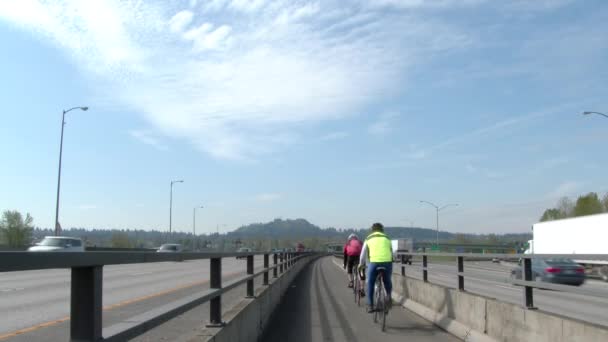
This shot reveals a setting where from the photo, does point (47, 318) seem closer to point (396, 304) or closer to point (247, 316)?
point (247, 316)

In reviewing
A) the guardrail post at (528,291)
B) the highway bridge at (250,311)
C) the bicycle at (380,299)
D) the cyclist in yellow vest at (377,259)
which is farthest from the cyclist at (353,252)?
the guardrail post at (528,291)

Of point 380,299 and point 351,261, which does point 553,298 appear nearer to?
point 380,299

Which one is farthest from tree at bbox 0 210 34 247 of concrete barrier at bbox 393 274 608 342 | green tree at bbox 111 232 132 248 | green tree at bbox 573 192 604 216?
green tree at bbox 573 192 604 216

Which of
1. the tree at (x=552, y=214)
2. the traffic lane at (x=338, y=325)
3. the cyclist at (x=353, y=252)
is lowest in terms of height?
the traffic lane at (x=338, y=325)

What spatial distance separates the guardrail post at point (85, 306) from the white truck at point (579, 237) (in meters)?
32.8

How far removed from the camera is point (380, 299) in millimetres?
11820

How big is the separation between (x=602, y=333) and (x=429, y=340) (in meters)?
4.50

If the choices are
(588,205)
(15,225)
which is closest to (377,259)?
(15,225)

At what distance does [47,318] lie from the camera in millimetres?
10117

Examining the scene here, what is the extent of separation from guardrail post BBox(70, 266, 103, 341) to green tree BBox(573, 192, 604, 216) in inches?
4596

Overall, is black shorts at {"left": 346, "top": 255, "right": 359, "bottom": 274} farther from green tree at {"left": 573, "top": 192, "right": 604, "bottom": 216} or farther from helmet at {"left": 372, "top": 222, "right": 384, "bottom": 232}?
green tree at {"left": 573, "top": 192, "right": 604, "bottom": 216}

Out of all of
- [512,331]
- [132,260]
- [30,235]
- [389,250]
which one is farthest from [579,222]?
[30,235]

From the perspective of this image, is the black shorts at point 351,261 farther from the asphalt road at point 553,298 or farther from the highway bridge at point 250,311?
the asphalt road at point 553,298

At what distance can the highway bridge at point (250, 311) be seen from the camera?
3.49 m
